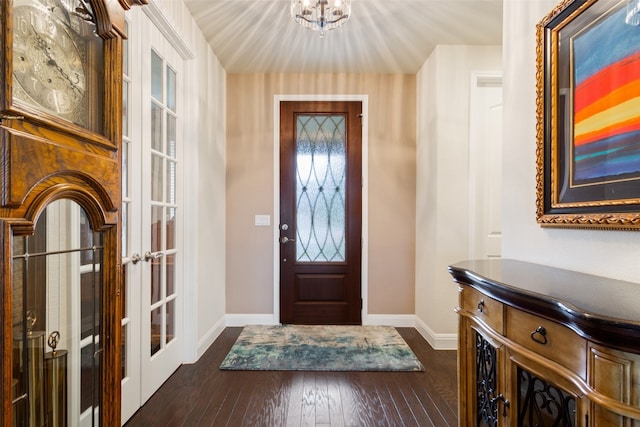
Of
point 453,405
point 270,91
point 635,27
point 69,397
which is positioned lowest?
point 453,405

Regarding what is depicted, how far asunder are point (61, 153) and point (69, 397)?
618mm

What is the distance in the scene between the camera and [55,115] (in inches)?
30.6

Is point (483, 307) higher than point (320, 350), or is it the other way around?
point (483, 307)

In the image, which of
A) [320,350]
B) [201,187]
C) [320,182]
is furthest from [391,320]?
[201,187]

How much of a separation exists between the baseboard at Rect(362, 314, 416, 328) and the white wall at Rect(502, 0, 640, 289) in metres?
1.93

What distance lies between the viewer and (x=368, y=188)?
3520mm

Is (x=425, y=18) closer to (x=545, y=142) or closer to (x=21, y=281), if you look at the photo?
(x=545, y=142)

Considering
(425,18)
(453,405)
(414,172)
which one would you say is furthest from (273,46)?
(453,405)

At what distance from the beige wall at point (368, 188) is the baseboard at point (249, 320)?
4 centimetres

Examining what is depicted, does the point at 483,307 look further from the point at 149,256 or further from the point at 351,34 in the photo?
the point at 351,34

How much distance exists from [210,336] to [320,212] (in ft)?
5.16

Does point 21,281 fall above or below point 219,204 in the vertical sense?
below

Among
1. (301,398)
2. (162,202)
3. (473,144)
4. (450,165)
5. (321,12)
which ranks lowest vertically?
(301,398)

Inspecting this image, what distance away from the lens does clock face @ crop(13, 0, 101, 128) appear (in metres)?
0.70
